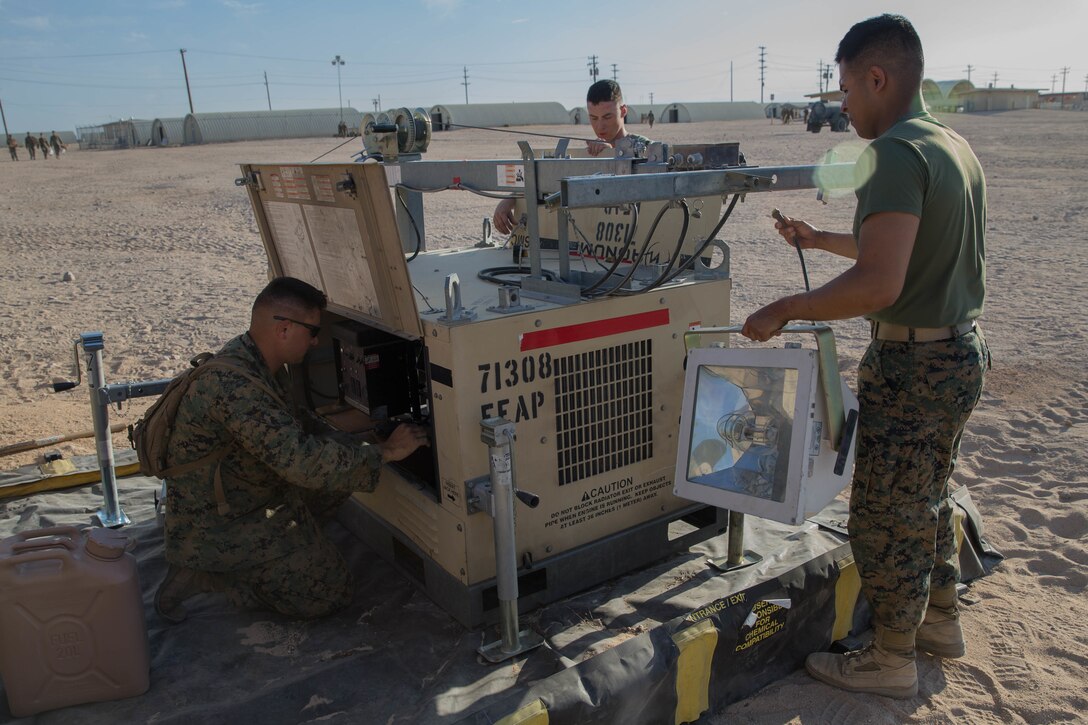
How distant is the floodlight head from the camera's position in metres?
2.65

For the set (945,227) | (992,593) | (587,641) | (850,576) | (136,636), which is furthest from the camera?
(992,593)

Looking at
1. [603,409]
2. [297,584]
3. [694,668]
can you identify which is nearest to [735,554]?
[694,668]

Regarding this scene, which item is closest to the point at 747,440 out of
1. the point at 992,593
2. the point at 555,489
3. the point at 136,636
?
the point at 555,489

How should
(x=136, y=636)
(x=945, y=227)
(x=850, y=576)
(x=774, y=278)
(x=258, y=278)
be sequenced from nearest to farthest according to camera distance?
(x=945, y=227) < (x=136, y=636) < (x=850, y=576) < (x=774, y=278) < (x=258, y=278)

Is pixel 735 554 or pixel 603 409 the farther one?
pixel 735 554

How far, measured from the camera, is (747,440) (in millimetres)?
2949

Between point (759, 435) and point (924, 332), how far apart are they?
2.18 feet

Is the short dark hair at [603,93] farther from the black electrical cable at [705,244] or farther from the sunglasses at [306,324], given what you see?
the sunglasses at [306,324]

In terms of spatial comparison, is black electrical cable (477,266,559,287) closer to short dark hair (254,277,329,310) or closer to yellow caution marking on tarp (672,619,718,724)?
short dark hair (254,277,329,310)

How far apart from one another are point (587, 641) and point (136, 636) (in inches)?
64.8

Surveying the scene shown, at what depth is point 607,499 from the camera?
135 inches

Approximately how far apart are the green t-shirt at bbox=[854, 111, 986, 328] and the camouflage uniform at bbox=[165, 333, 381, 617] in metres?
2.08

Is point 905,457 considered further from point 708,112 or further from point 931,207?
point 708,112

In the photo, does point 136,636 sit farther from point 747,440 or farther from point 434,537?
point 747,440
